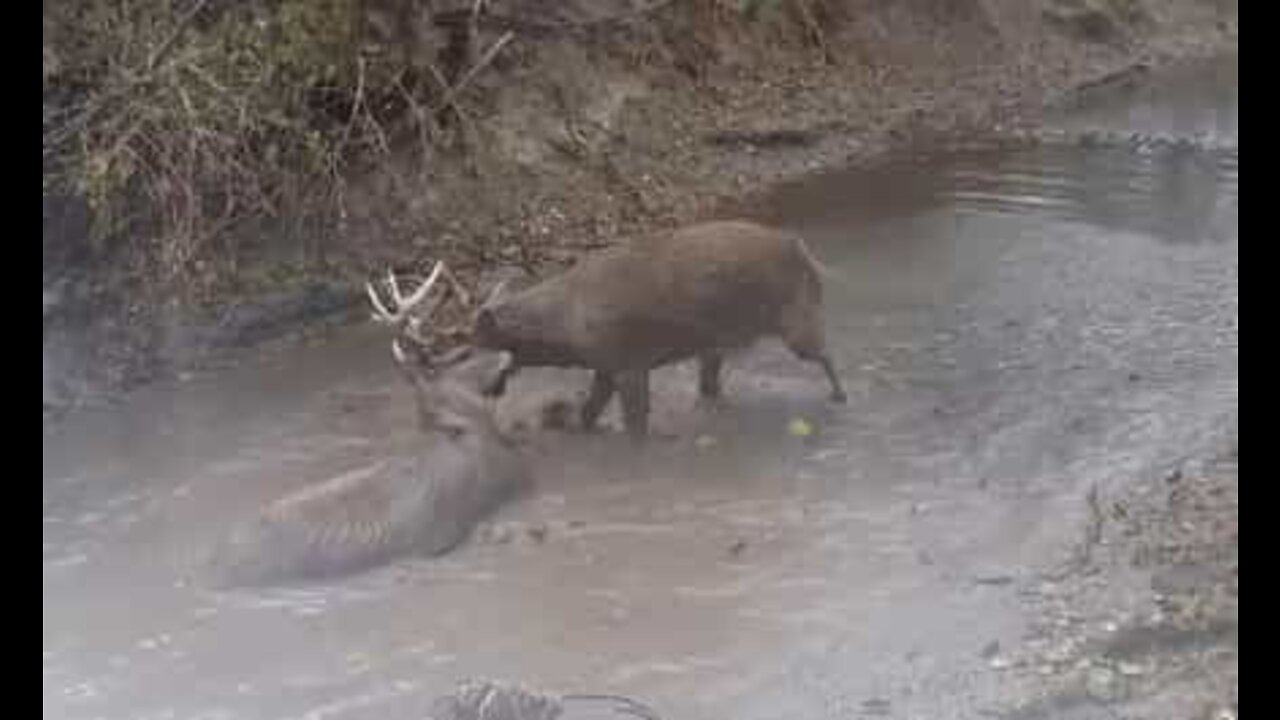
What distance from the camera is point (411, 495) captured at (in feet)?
26.5

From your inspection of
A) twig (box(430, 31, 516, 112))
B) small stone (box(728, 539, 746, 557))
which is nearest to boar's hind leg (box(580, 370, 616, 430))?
small stone (box(728, 539, 746, 557))

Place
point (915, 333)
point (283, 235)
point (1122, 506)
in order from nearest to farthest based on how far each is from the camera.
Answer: point (1122, 506) < point (915, 333) < point (283, 235)

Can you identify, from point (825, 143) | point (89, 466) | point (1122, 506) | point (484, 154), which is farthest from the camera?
point (825, 143)

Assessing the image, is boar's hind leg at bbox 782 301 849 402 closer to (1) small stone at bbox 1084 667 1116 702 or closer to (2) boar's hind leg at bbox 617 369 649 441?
(2) boar's hind leg at bbox 617 369 649 441

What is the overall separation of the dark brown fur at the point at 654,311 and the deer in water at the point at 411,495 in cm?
23

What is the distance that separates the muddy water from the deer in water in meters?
0.10

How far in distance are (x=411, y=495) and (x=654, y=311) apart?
5.35ft

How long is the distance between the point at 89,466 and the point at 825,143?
677 centimetres

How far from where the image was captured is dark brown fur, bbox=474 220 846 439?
9.19 meters

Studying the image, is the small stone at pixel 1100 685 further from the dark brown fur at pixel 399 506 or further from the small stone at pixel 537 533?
the dark brown fur at pixel 399 506

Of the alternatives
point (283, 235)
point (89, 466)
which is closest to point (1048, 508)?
point (89, 466)

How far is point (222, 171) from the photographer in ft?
34.9

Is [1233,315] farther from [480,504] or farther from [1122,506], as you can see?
[480,504]

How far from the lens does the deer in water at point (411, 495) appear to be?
25.4 ft
